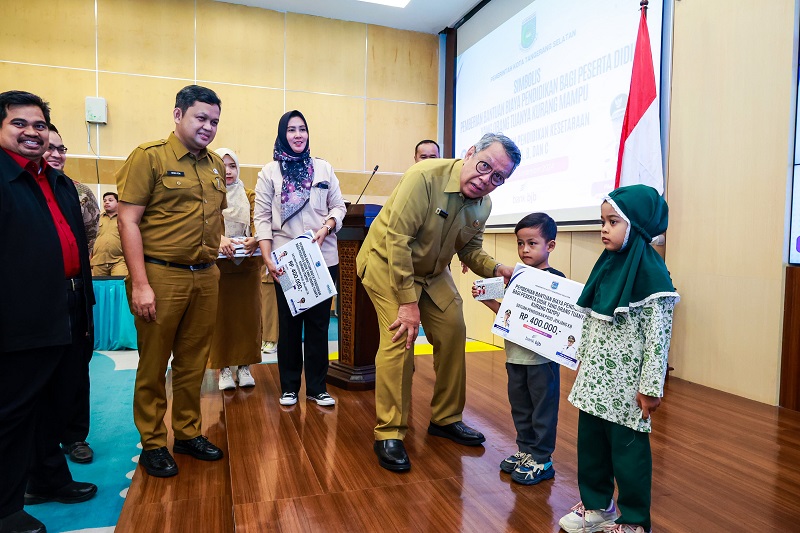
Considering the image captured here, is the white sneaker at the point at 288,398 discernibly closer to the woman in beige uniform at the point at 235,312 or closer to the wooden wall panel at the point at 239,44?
the woman in beige uniform at the point at 235,312

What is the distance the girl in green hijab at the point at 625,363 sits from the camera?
1.33 m

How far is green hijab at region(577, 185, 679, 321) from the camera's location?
1.34 metres

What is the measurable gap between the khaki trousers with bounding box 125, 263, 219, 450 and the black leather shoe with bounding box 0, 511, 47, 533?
415mm

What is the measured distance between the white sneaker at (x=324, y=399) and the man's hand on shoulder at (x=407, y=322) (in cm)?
83

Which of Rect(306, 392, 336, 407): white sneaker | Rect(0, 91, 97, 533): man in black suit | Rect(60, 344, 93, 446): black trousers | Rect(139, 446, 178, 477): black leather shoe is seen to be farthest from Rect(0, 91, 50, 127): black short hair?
Rect(306, 392, 336, 407): white sneaker

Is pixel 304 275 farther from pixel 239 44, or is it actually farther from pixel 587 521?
pixel 239 44

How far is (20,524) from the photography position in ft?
5.15

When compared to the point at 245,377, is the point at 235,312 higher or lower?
higher

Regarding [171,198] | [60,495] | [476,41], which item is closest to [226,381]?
[60,495]

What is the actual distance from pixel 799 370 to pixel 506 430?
1.58 metres

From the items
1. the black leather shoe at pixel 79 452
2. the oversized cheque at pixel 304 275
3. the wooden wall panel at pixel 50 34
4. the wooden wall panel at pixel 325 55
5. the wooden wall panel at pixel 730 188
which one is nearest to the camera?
the black leather shoe at pixel 79 452

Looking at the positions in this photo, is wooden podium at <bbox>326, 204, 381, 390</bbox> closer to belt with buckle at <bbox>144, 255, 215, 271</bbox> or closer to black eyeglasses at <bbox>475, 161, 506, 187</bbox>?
belt with buckle at <bbox>144, 255, 215, 271</bbox>

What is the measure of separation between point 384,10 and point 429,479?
5610 mm

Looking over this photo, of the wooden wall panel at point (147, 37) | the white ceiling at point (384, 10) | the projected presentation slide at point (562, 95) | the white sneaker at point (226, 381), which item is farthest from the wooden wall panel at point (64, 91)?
the projected presentation slide at point (562, 95)
